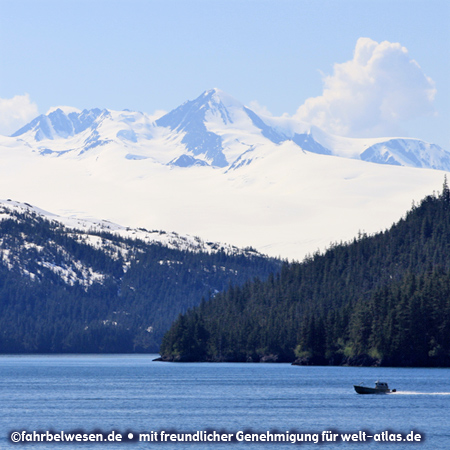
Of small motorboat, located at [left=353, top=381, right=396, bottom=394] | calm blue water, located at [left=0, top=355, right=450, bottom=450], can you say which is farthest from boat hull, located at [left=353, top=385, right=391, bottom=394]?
calm blue water, located at [left=0, top=355, right=450, bottom=450]

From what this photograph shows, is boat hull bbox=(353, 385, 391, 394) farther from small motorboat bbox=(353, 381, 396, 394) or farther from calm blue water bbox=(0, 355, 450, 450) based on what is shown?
calm blue water bbox=(0, 355, 450, 450)

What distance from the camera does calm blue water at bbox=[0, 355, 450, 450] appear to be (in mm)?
99562

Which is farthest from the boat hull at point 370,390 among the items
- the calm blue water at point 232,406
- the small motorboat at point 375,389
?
the calm blue water at point 232,406

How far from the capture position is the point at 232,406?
123 metres

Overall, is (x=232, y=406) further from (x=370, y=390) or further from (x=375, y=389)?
(x=375, y=389)

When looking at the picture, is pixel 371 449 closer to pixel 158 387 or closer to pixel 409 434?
pixel 409 434

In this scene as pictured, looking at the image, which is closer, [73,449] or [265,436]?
[73,449]

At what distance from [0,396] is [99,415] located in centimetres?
3424

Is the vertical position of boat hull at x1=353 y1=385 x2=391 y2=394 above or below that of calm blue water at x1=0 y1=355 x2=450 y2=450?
above

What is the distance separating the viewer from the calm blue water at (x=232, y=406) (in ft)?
327

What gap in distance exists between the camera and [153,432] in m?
97.7

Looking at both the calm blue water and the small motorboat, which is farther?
the small motorboat

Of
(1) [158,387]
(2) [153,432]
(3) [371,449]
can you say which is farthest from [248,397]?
(3) [371,449]

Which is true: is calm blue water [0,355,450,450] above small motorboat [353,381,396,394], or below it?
below
